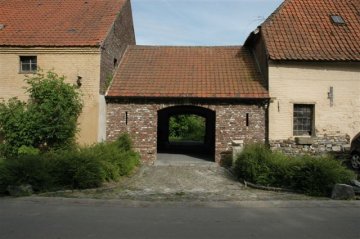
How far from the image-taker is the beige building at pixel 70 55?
50.9ft

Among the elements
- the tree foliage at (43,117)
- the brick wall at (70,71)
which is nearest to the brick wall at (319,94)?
the brick wall at (70,71)

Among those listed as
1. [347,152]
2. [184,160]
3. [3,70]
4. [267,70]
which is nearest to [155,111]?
[184,160]

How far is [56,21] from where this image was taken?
57.8ft

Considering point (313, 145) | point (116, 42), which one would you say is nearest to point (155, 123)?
point (116, 42)

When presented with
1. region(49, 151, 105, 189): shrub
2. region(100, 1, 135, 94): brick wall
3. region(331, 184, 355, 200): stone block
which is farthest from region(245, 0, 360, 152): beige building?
region(49, 151, 105, 189): shrub

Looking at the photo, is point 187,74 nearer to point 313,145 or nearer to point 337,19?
point 313,145

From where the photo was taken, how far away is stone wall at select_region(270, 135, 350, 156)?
1547 cm

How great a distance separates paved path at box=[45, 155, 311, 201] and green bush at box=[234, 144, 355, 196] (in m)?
0.50

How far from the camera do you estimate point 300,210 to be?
8555mm

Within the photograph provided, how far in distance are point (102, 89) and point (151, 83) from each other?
2.15 m

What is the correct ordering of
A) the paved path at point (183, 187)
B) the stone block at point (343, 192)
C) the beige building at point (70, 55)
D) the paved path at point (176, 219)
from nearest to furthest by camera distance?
the paved path at point (176, 219) < the stone block at point (343, 192) < the paved path at point (183, 187) < the beige building at point (70, 55)

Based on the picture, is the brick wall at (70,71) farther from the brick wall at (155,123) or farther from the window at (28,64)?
the brick wall at (155,123)

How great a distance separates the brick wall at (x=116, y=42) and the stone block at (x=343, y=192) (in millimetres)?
9783

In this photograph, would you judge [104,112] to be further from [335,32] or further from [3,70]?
[335,32]
